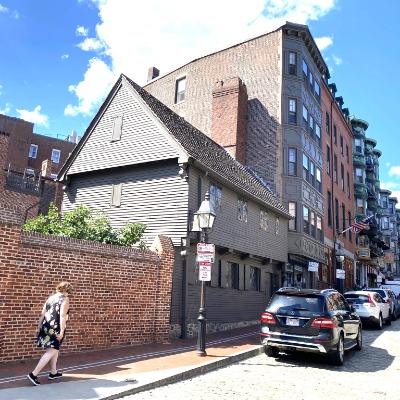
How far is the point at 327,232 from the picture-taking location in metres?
29.6

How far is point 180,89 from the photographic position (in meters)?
29.7

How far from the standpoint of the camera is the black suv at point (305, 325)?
946 centimetres

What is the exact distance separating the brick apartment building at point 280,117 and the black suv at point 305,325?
38.8 ft

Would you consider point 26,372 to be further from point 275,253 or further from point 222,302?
point 275,253

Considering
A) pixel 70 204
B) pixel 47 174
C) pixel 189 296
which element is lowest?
pixel 189 296

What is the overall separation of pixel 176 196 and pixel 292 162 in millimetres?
11770

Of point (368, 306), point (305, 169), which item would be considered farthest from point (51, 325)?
point (305, 169)

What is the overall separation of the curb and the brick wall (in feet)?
8.75

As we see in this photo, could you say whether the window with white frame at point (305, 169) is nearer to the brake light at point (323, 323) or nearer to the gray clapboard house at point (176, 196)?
the gray clapboard house at point (176, 196)

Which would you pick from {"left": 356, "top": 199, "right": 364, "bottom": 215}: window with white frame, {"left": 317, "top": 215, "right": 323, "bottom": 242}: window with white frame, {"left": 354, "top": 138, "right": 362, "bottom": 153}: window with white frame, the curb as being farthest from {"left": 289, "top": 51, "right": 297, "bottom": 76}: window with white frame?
{"left": 354, "top": 138, "right": 362, "bottom": 153}: window with white frame

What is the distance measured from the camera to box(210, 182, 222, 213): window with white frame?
50.9ft

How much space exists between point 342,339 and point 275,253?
1037 cm

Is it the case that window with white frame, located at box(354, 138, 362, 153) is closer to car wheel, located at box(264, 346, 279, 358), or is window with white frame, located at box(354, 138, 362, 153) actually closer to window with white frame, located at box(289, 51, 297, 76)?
window with white frame, located at box(289, 51, 297, 76)

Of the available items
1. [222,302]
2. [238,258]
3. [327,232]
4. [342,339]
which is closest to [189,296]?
[222,302]
